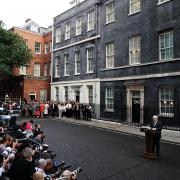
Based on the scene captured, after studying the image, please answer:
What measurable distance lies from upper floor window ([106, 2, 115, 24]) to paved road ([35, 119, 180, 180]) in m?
12.9

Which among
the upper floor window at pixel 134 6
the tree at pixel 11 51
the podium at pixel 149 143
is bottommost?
the podium at pixel 149 143

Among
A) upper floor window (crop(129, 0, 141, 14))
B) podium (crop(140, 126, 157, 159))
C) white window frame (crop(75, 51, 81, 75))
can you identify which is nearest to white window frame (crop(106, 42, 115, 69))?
upper floor window (crop(129, 0, 141, 14))

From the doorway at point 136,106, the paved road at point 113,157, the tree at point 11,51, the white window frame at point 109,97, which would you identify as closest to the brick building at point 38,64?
the tree at point 11,51

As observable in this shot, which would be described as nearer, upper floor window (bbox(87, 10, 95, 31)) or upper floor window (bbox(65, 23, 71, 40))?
upper floor window (bbox(87, 10, 95, 31))

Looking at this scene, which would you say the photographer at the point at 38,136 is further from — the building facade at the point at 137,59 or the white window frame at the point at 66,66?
the white window frame at the point at 66,66

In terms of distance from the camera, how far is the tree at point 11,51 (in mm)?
30844

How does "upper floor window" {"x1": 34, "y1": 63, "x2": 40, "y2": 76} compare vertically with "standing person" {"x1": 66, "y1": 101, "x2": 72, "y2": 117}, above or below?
above

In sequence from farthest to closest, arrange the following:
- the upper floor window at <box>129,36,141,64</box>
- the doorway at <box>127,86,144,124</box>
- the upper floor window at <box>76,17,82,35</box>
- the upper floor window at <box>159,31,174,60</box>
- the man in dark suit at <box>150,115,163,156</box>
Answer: the upper floor window at <box>76,17,82,35</box>, the upper floor window at <box>129,36,141,64</box>, the doorway at <box>127,86,144,124</box>, the upper floor window at <box>159,31,174,60</box>, the man in dark suit at <box>150,115,163,156</box>

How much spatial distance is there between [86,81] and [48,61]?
14.3 m

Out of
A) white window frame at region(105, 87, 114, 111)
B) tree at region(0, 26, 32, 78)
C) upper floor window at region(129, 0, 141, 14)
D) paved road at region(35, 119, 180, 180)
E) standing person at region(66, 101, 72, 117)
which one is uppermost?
upper floor window at region(129, 0, 141, 14)

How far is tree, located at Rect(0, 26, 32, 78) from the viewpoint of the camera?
30844mm

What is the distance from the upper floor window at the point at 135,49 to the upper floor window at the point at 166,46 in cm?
224

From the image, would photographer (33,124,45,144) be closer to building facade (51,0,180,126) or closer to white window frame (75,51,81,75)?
building facade (51,0,180,126)

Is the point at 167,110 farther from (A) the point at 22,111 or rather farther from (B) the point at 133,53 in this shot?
(A) the point at 22,111
